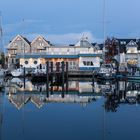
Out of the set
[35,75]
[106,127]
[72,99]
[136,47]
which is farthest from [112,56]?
[106,127]

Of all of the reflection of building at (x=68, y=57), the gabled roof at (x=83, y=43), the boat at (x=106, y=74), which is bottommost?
the boat at (x=106, y=74)

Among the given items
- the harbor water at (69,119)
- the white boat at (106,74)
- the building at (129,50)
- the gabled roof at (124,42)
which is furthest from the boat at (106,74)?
the gabled roof at (124,42)

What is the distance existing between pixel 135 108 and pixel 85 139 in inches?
453

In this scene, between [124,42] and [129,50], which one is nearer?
[129,50]

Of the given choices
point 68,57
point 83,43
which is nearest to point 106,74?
point 68,57

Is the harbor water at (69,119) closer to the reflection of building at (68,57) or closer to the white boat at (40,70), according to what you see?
the white boat at (40,70)

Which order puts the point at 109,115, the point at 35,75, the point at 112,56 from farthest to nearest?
the point at 112,56, the point at 35,75, the point at 109,115

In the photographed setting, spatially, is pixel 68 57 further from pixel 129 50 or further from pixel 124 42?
pixel 124 42

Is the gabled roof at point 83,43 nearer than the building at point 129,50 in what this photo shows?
Yes

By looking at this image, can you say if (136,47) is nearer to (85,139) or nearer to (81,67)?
(81,67)

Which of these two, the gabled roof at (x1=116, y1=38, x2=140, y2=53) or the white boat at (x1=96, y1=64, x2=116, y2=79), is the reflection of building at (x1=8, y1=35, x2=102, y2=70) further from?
the gabled roof at (x1=116, y1=38, x2=140, y2=53)

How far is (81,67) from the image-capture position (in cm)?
7675

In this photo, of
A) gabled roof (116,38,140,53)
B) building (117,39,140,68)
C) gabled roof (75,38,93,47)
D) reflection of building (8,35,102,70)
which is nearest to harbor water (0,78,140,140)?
reflection of building (8,35,102,70)

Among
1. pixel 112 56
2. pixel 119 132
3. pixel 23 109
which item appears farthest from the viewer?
pixel 112 56
